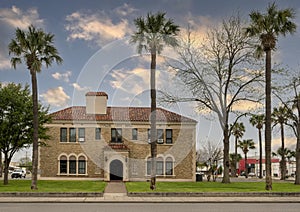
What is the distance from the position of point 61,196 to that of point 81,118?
2728cm

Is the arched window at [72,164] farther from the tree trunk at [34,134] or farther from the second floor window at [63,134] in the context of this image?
the tree trunk at [34,134]

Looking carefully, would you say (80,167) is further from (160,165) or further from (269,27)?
(269,27)

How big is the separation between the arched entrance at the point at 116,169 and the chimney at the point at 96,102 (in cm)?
702

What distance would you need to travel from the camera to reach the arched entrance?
5291 centimetres

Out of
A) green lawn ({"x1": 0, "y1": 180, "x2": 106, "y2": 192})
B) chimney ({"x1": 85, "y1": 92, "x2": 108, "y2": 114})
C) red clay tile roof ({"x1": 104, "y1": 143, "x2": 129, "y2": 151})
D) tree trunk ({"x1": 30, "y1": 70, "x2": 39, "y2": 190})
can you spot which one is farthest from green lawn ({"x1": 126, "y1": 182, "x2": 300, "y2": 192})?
chimney ({"x1": 85, "y1": 92, "x2": 108, "y2": 114})

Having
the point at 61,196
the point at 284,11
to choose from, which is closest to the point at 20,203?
the point at 61,196

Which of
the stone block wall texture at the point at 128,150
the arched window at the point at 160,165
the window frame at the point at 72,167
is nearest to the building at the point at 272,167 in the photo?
the stone block wall texture at the point at 128,150

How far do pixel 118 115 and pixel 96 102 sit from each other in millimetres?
3640

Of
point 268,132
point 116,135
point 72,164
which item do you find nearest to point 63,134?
point 72,164

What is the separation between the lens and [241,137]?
9569cm

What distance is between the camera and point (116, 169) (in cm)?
5316

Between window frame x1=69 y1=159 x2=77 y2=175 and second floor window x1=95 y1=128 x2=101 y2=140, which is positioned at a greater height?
second floor window x1=95 y1=128 x2=101 y2=140

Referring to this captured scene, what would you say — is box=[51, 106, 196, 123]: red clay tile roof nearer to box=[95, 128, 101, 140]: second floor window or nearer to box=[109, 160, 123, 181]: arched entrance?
box=[95, 128, 101, 140]: second floor window

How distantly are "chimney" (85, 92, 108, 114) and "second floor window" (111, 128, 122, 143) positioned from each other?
2939mm
